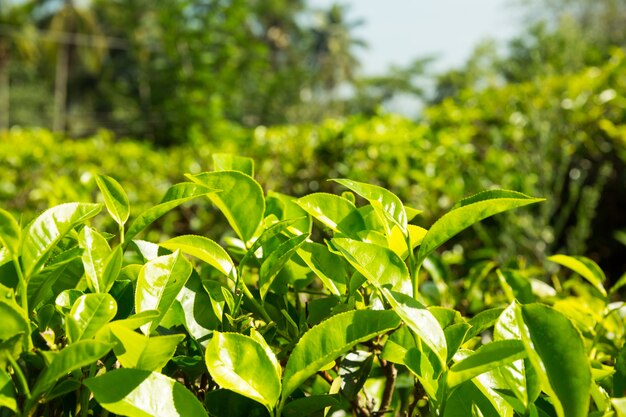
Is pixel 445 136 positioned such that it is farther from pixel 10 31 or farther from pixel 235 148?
pixel 10 31

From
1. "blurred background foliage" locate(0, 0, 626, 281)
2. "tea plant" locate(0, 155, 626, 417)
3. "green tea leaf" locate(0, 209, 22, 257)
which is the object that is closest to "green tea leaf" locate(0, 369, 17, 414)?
"tea plant" locate(0, 155, 626, 417)

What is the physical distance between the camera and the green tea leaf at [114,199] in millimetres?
809

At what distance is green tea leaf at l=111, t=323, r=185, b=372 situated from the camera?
57cm

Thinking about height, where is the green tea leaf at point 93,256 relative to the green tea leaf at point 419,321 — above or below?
above

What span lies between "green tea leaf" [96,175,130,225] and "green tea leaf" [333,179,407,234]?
1.01 feet

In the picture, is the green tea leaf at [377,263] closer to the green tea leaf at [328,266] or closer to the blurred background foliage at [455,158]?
the green tea leaf at [328,266]

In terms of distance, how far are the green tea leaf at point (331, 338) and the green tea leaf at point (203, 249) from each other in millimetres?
209

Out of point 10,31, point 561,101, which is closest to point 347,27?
point 10,31

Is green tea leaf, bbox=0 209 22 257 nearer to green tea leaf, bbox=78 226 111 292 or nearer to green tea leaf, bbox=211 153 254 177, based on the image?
green tea leaf, bbox=78 226 111 292

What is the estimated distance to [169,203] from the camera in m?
0.73

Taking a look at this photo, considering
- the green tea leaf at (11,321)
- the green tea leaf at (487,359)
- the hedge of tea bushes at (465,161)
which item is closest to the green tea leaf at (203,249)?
the green tea leaf at (11,321)

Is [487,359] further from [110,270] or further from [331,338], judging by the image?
[110,270]

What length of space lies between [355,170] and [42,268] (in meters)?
2.17

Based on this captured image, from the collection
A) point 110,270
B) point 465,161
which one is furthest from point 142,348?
point 465,161
